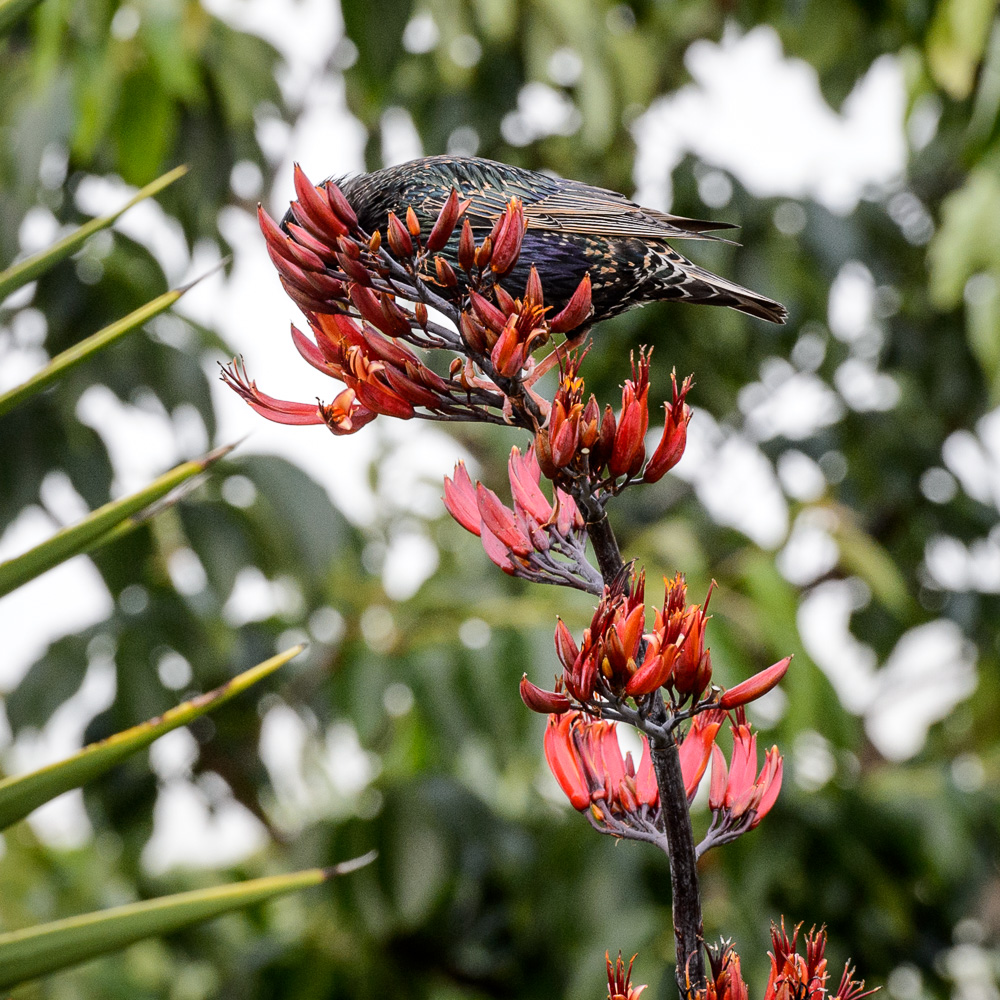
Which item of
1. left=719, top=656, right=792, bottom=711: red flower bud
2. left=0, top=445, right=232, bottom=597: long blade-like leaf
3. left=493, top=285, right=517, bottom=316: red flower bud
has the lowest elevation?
left=719, top=656, right=792, bottom=711: red flower bud

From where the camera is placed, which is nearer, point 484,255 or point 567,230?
point 484,255

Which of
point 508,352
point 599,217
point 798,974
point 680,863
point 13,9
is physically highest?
point 13,9

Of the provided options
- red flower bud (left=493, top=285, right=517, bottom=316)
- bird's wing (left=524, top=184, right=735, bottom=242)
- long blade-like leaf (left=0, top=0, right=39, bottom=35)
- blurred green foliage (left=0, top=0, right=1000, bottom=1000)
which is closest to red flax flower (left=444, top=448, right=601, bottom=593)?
red flower bud (left=493, top=285, right=517, bottom=316)

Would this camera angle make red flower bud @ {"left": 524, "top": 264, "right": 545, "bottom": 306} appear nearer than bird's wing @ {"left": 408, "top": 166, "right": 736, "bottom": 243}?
Yes

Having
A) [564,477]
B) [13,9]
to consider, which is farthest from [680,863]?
[13,9]

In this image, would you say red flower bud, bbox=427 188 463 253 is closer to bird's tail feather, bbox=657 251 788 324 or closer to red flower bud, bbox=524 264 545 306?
red flower bud, bbox=524 264 545 306

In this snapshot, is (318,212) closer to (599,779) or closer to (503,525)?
(503,525)

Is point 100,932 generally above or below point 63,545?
below
